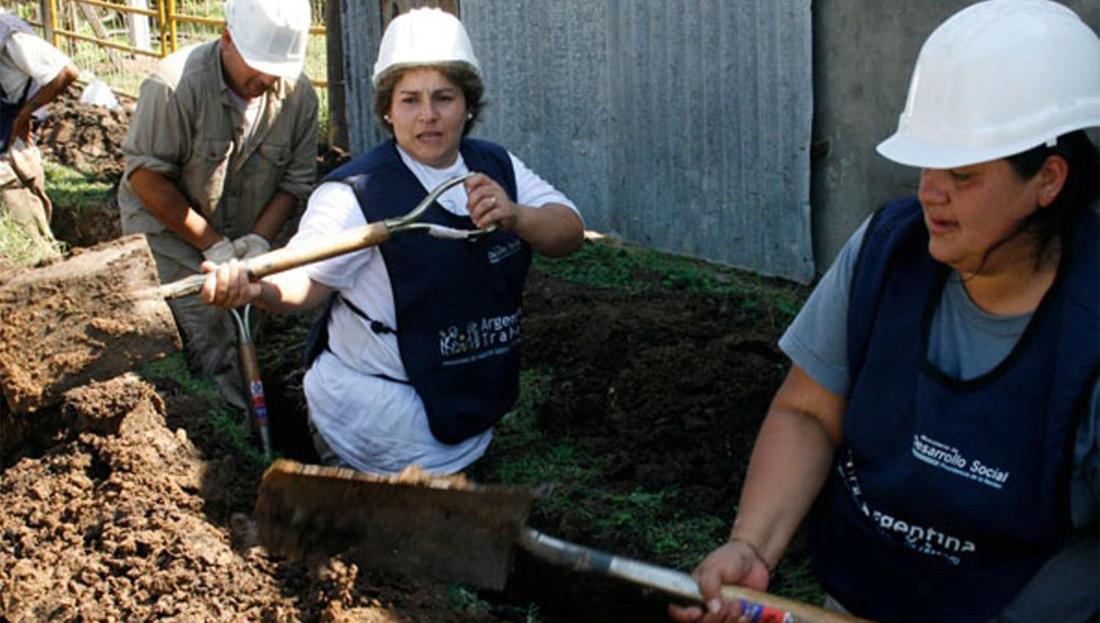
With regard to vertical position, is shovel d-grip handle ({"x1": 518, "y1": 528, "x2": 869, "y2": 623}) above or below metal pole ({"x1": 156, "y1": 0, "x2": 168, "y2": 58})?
above

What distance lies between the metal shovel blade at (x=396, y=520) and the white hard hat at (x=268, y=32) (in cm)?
229

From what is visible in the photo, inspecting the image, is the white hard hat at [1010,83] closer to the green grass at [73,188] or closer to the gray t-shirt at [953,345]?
the gray t-shirt at [953,345]

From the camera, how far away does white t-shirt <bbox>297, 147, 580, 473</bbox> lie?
4070mm

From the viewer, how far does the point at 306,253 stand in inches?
151

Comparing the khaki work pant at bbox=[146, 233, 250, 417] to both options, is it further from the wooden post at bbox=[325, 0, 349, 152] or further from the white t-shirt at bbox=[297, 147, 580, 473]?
the wooden post at bbox=[325, 0, 349, 152]

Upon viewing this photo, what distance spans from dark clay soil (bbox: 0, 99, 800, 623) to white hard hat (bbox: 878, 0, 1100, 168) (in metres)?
1.79

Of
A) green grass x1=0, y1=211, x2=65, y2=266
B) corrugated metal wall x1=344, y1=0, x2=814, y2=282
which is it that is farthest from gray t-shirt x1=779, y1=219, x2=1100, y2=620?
green grass x1=0, y1=211, x2=65, y2=266

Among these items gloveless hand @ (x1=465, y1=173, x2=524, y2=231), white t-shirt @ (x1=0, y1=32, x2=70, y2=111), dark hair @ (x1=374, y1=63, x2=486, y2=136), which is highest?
dark hair @ (x1=374, y1=63, x2=486, y2=136)

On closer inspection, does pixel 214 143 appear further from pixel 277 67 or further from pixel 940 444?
pixel 940 444

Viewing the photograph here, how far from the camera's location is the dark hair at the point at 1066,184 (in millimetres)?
2523

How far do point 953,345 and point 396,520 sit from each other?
4.78ft

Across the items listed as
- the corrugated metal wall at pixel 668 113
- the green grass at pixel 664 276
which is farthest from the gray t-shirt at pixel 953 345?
the corrugated metal wall at pixel 668 113

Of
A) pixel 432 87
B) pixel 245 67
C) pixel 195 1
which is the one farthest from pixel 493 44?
pixel 195 1

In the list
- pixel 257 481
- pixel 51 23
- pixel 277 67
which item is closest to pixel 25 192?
pixel 277 67
